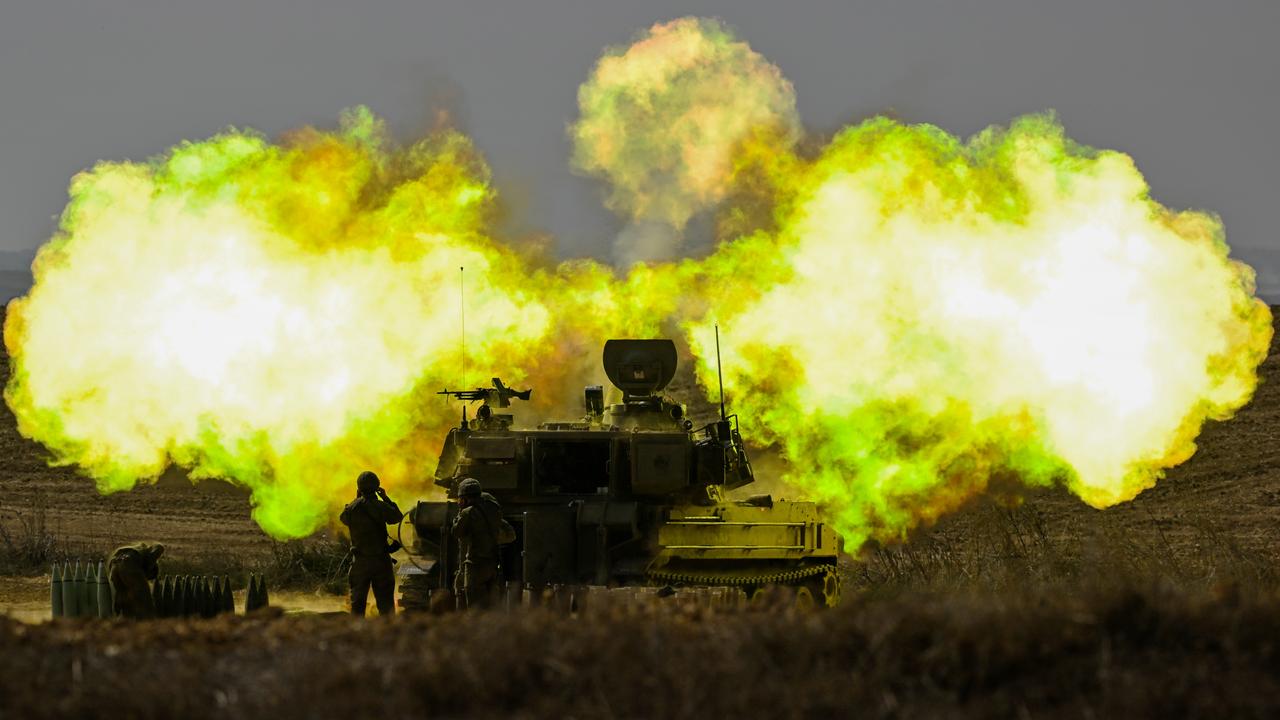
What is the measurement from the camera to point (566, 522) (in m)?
19.1

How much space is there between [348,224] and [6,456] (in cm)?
3003

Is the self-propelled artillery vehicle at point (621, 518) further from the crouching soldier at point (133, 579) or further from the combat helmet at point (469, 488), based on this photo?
the crouching soldier at point (133, 579)

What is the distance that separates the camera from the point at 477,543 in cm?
1825

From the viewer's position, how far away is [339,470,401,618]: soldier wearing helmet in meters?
18.8

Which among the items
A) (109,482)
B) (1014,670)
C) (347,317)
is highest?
(347,317)

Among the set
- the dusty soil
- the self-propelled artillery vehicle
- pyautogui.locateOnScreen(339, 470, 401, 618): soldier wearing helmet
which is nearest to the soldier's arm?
pyautogui.locateOnScreen(339, 470, 401, 618): soldier wearing helmet

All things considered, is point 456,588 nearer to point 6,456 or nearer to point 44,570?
point 44,570

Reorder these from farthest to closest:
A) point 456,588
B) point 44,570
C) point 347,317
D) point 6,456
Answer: point 6,456
point 44,570
point 347,317
point 456,588

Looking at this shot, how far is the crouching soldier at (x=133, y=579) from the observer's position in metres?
17.5

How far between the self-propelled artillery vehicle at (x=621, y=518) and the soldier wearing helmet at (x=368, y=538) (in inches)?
14.6

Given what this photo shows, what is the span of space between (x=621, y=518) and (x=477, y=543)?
5.12 ft

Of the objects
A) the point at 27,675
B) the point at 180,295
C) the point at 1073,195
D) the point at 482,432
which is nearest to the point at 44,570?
the point at 180,295

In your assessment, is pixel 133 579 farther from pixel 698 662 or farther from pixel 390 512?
pixel 698 662

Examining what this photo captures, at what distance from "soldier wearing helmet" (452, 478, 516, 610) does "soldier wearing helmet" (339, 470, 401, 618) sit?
0.91 metres
